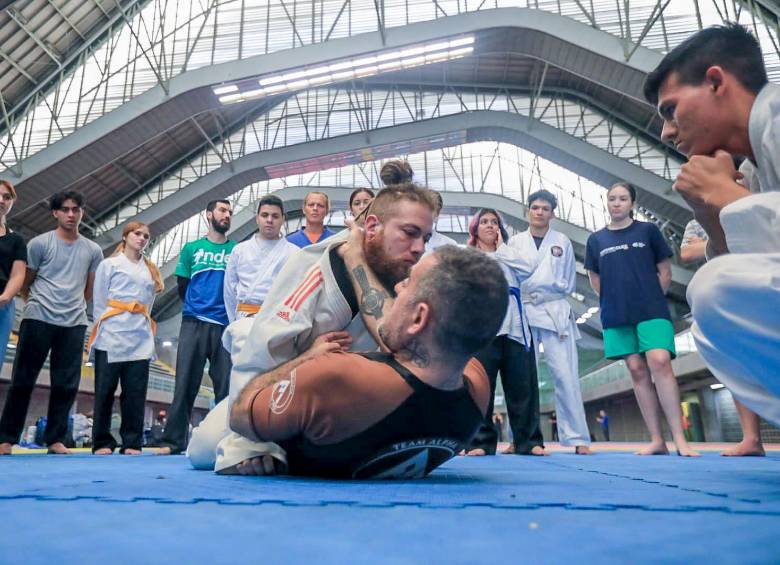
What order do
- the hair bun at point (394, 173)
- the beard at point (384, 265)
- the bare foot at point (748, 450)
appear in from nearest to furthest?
the beard at point (384, 265) < the hair bun at point (394, 173) < the bare foot at point (748, 450)

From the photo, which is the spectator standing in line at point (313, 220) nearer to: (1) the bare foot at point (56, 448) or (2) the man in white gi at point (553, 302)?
(2) the man in white gi at point (553, 302)

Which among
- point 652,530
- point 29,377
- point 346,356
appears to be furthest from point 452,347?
point 29,377

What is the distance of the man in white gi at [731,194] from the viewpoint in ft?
3.21

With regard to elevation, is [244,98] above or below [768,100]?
above

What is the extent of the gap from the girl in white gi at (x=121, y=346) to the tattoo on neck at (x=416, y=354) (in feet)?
10.8

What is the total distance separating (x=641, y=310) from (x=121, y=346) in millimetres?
3508

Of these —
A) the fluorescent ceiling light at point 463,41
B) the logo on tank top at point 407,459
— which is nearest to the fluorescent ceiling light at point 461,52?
the fluorescent ceiling light at point 463,41

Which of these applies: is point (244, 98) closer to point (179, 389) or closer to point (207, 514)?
point (179, 389)

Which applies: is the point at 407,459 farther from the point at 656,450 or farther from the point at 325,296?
the point at 656,450

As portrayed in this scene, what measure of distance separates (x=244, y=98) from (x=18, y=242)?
7470 millimetres

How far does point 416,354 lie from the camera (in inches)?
57.6

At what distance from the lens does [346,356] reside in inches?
57.6

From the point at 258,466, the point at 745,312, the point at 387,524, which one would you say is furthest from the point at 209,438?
A: the point at 745,312

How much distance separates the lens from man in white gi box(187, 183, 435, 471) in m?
1.65
